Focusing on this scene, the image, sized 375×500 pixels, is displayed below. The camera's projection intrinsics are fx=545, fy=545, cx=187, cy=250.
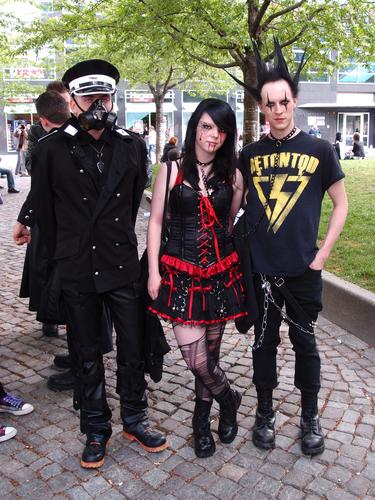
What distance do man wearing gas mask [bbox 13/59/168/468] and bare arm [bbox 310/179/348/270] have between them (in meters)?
1.01

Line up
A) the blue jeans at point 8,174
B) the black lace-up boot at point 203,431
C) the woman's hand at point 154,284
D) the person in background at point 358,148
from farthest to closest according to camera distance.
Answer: the person in background at point 358,148 < the blue jeans at point 8,174 < the black lace-up boot at point 203,431 < the woman's hand at point 154,284

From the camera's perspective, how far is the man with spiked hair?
294cm

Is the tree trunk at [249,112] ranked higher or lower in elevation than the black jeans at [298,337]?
higher

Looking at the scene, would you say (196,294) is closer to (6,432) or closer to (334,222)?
(334,222)

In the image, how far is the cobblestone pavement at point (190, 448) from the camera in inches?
113

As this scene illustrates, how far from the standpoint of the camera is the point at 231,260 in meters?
3.03

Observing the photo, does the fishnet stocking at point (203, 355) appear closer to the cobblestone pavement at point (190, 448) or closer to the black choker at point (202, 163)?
the cobblestone pavement at point (190, 448)

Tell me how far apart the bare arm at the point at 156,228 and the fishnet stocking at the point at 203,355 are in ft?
0.90

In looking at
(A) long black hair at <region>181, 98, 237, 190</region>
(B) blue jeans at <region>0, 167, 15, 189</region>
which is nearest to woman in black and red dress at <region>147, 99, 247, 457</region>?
(A) long black hair at <region>181, 98, 237, 190</region>

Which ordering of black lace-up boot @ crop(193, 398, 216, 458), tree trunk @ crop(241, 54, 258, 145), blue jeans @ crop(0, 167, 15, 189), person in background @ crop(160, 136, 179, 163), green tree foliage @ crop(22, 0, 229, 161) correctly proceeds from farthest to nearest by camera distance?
1. blue jeans @ crop(0, 167, 15, 189)
2. tree trunk @ crop(241, 54, 258, 145)
3. green tree foliage @ crop(22, 0, 229, 161)
4. person in background @ crop(160, 136, 179, 163)
5. black lace-up boot @ crop(193, 398, 216, 458)

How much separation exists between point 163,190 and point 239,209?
47 cm

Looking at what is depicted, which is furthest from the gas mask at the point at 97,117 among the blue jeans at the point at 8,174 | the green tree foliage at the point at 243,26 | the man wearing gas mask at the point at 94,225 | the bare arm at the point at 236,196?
the blue jeans at the point at 8,174

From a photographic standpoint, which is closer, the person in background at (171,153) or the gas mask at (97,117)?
the gas mask at (97,117)

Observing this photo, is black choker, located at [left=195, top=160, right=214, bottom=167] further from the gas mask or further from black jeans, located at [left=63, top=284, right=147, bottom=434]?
black jeans, located at [left=63, top=284, right=147, bottom=434]
